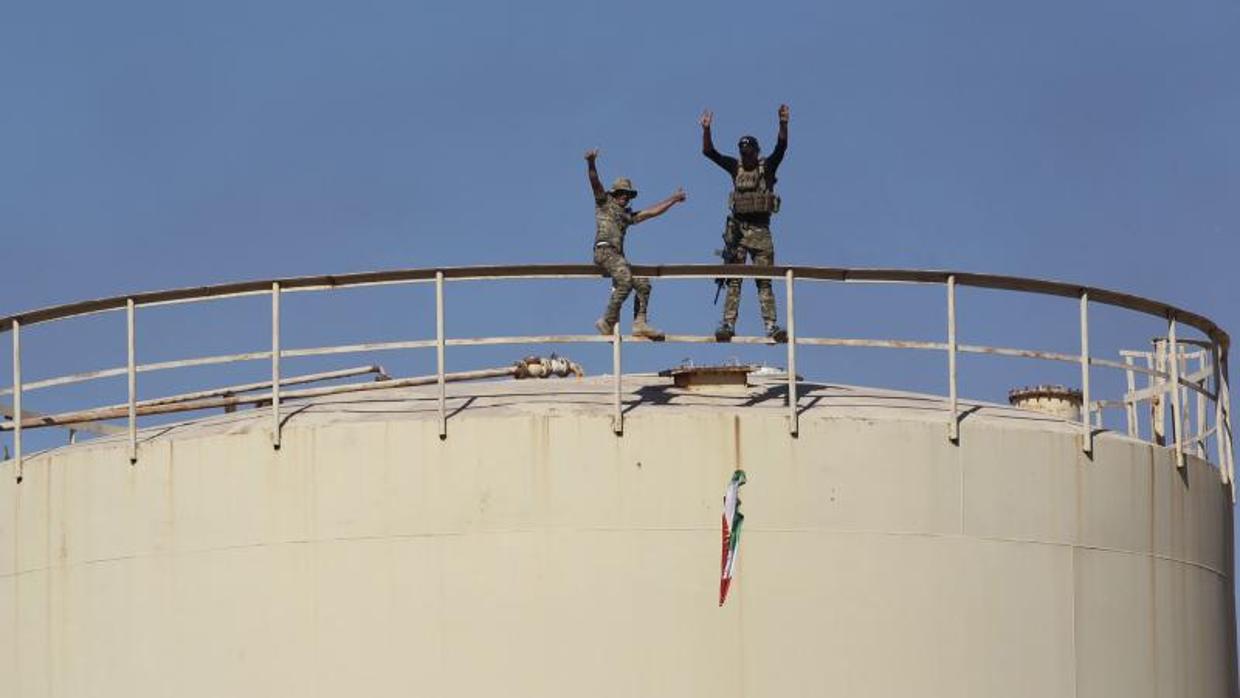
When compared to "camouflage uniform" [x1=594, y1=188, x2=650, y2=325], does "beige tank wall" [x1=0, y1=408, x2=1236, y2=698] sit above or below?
below

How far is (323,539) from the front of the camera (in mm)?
21969

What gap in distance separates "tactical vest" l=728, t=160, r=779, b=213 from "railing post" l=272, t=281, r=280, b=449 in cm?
426

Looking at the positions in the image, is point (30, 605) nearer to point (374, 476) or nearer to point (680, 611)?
point (374, 476)

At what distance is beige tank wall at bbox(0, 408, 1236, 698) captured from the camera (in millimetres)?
21547

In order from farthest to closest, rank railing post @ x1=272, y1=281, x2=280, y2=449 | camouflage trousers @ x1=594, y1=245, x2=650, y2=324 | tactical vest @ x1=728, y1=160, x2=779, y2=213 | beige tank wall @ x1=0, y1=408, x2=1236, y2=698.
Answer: tactical vest @ x1=728, y1=160, x2=779, y2=213
camouflage trousers @ x1=594, y1=245, x2=650, y2=324
railing post @ x1=272, y1=281, x2=280, y2=449
beige tank wall @ x1=0, y1=408, x2=1236, y2=698

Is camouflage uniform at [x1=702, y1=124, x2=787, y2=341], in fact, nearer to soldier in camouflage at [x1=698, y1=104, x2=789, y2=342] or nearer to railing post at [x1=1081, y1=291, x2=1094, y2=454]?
soldier in camouflage at [x1=698, y1=104, x2=789, y2=342]

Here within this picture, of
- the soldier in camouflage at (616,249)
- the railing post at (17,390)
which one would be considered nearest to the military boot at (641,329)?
the soldier in camouflage at (616,249)

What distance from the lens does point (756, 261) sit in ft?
80.8

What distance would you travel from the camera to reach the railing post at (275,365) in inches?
878

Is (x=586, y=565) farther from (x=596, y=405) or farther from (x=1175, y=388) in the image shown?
(x=1175, y=388)

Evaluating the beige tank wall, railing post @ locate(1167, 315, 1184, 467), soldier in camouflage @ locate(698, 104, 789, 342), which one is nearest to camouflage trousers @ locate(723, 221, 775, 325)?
soldier in camouflage @ locate(698, 104, 789, 342)

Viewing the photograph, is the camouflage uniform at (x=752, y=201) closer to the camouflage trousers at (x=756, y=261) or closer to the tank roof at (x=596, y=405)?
the camouflage trousers at (x=756, y=261)

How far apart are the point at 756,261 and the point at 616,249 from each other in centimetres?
148

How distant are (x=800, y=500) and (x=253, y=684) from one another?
171 inches
